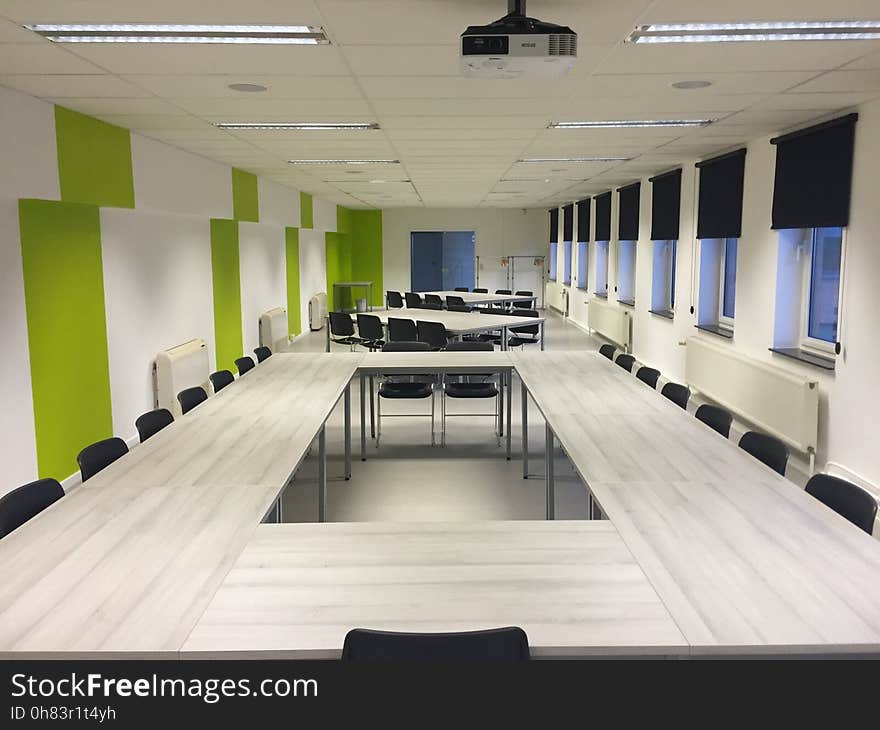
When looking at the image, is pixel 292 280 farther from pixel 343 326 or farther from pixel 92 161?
pixel 92 161

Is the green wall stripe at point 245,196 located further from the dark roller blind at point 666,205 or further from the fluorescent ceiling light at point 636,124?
the dark roller blind at point 666,205

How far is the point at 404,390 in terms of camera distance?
22.4 ft

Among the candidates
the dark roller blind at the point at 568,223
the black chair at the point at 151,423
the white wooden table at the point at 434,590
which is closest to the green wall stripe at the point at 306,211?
the dark roller blind at the point at 568,223

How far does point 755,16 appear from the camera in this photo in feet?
10.3

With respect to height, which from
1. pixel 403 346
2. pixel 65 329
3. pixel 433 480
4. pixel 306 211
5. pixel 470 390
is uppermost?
pixel 306 211

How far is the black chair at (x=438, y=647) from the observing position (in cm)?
189

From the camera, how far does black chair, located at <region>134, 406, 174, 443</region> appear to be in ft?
13.7

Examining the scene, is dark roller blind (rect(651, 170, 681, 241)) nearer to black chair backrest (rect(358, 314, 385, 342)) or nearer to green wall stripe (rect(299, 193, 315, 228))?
black chair backrest (rect(358, 314, 385, 342))

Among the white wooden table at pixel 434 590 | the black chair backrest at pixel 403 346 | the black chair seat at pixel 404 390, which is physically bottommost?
the black chair seat at pixel 404 390

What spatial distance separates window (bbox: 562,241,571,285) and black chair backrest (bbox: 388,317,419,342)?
1002cm

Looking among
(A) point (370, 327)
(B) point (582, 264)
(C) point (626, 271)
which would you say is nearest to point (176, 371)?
(A) point (370, 327)

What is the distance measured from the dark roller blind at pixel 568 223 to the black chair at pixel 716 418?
43.1 feet

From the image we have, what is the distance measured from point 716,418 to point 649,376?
1.41 meters

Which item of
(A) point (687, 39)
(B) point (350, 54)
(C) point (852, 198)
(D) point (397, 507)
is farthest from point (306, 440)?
(C) point (852, 198)
